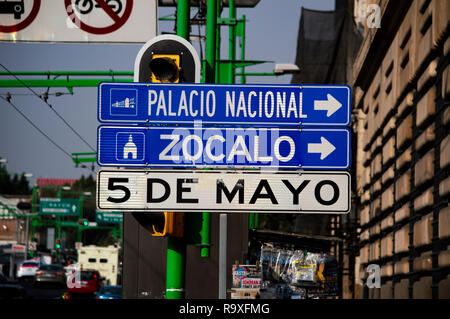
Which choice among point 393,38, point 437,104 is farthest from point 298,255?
point 393,38

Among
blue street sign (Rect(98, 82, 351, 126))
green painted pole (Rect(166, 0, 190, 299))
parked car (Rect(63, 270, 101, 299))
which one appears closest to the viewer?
blue street sign (Rect(98, 82, 351, 126))

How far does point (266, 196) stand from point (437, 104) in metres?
9.41

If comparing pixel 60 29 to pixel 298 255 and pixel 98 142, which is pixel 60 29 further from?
pixel 298 255

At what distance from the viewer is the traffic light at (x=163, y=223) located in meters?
6.16

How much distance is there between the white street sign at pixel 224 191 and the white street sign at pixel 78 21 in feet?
5.77

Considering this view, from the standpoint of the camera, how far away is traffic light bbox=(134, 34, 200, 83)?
6465 millimetres

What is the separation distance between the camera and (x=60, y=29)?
282 inches

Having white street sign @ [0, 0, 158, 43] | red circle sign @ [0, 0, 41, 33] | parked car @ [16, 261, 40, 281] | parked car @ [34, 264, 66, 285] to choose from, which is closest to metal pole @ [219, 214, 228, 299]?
white street sign @ [0, 0, 158, 43]

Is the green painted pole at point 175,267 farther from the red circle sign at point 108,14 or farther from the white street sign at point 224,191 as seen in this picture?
the red circle sign at point 108,14

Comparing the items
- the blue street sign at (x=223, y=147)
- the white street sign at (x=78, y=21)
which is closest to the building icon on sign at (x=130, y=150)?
the blue street sign at (x=223, y=147)

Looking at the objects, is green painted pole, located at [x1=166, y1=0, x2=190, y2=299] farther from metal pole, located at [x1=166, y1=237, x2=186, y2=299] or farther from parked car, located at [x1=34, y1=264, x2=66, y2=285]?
parked car, located at [x1=34, y1=264, x2=66, y2=285]

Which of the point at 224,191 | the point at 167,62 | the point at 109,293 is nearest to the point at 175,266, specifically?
the point at 224,191

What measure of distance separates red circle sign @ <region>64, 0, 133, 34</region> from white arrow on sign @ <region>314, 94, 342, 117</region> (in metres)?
2.18
